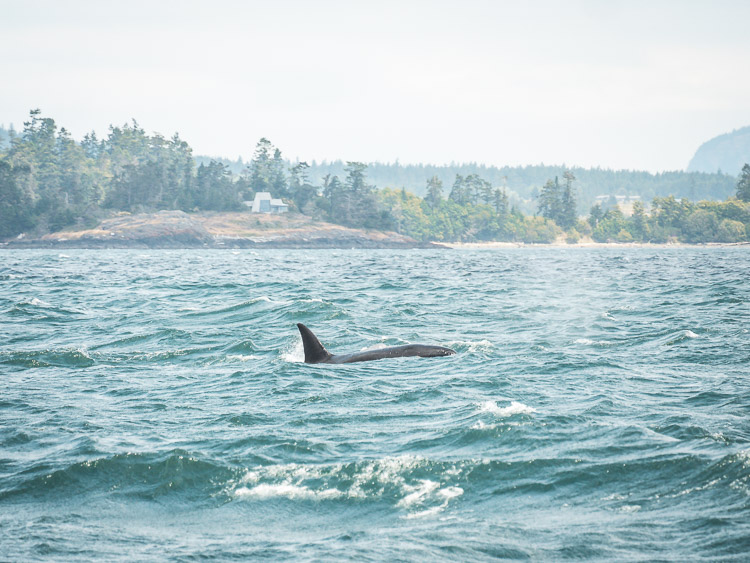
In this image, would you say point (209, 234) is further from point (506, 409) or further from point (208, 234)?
point (506, 409)

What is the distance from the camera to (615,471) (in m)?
12.0

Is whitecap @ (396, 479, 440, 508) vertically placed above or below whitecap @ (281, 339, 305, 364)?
above

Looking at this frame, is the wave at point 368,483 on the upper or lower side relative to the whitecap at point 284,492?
upper

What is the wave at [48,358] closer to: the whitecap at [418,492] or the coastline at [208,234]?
the whitecap at [418,492]

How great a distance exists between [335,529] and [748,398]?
10.6 m

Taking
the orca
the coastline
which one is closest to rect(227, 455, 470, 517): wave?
the orca

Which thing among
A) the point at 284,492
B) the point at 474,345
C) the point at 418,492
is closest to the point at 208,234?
the point at 474,345

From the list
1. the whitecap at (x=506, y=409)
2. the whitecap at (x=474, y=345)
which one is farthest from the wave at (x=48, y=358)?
the whitecap at (x=506, y=409)

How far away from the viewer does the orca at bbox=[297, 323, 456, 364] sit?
73.6 ft

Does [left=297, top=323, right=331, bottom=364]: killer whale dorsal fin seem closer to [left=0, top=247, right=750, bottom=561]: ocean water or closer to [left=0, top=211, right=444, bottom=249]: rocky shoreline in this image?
[left=0, top=247, right=750, bottom=561]: ocean water

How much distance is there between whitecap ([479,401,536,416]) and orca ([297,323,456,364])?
651 cm

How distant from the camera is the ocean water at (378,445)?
991cm

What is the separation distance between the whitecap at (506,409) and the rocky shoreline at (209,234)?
510 feet

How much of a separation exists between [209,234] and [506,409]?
167 meters
